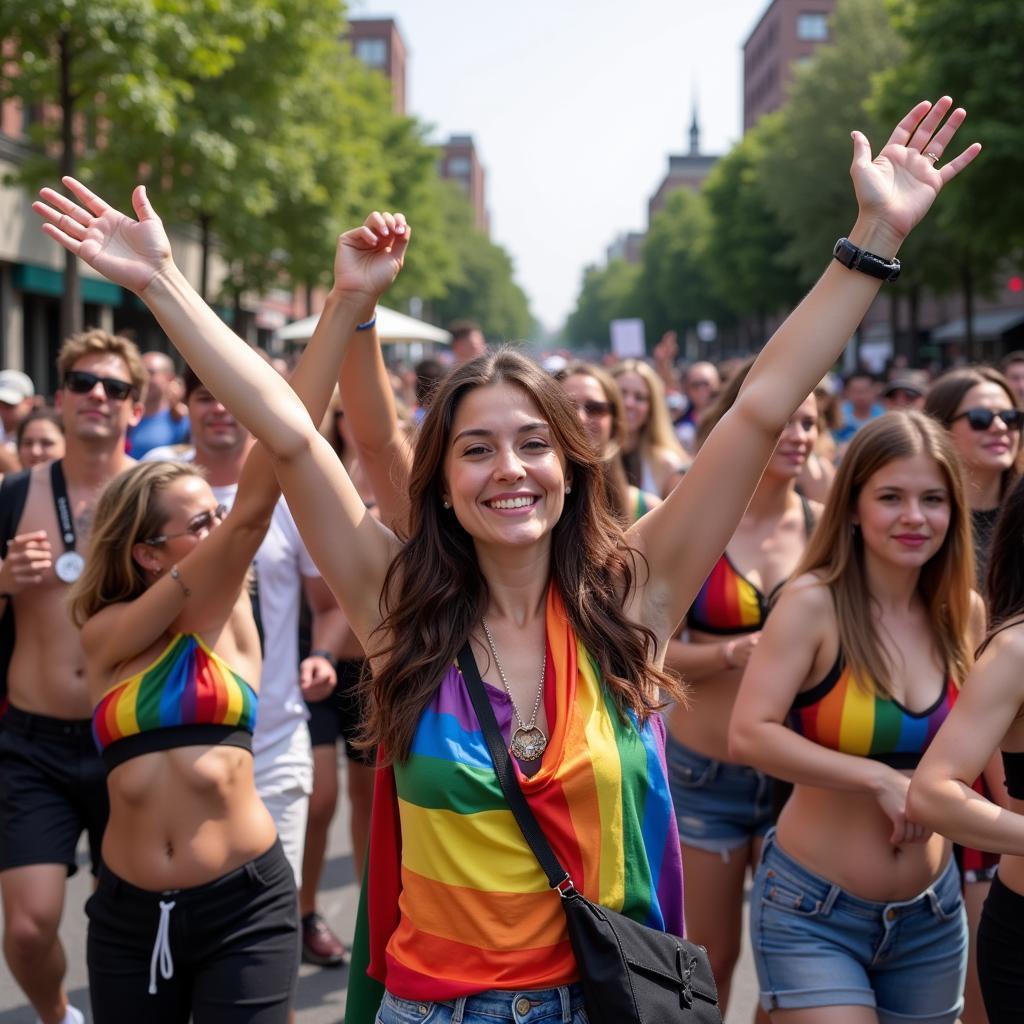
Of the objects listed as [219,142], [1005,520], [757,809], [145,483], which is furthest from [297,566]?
[219,142]

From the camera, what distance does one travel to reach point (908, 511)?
3531 millimetres

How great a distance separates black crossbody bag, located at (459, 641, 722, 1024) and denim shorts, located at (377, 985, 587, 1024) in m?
0.04

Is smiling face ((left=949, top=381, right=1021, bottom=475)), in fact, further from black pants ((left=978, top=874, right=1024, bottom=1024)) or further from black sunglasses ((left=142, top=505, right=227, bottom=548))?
black sunglasses ((left=142, top=505, right=227, bottom=548))

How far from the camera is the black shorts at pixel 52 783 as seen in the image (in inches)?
170

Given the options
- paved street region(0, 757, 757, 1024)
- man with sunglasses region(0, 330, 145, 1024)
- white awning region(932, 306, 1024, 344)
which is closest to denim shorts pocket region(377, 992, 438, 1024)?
man with sunglasses region(0, 330, 145, 1024)

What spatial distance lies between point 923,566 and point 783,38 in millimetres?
91995

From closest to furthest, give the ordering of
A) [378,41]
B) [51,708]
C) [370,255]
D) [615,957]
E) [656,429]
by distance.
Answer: [615,957] < [370,255] < [51,708] < [656,429] < [378,41]

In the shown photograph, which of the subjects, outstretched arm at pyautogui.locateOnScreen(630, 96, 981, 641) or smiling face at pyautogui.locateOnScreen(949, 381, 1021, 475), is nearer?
outstretched arm at pyautogui.locateOnScreen(630, 96, 981, 641)

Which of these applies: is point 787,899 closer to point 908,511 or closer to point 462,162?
point 908,511

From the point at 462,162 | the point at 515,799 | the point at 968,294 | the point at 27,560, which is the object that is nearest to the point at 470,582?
the point at 515,799

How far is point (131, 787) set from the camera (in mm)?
3424

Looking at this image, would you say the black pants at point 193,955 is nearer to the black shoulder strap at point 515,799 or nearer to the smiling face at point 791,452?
the black shoulder strap at point 515,799

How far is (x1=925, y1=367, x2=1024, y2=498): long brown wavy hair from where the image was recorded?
5109 millimetres

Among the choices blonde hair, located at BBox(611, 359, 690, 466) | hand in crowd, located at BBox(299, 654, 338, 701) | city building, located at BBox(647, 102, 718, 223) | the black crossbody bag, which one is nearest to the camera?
the black crossbody bag
